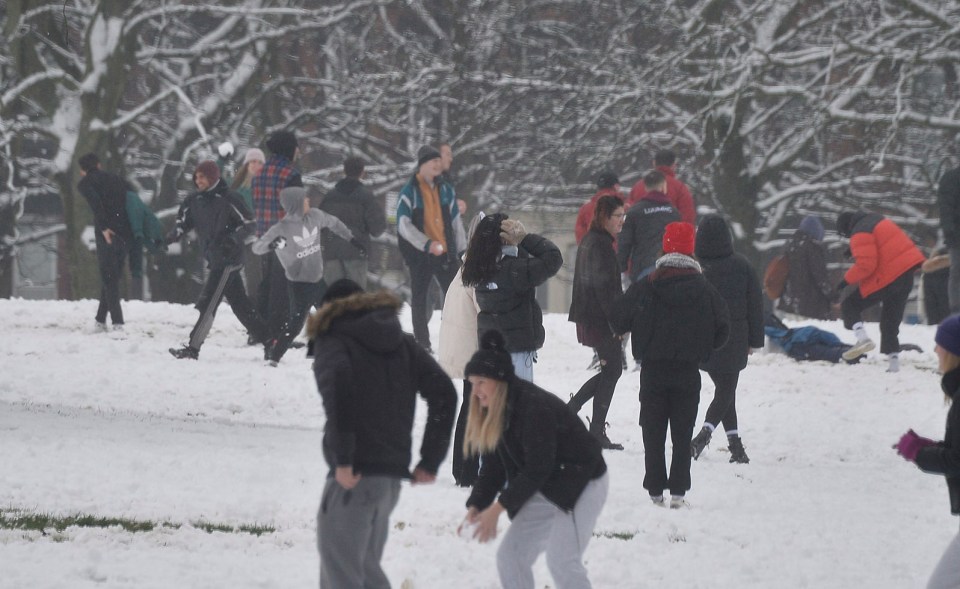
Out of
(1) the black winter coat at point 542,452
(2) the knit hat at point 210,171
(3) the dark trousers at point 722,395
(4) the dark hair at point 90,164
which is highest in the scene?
(2) the knit hat at point 210,171

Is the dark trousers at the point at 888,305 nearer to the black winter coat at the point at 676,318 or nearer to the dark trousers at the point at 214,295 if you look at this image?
the dark trousers at the point at 214,295

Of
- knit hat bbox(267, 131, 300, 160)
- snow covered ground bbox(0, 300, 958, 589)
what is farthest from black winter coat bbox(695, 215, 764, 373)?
knit hat bbox(267, 131, 300, 160)

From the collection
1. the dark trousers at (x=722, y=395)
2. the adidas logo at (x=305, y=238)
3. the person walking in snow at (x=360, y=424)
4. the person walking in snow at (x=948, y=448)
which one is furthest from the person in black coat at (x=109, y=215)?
the person walking in snow at (x=948, y=448)

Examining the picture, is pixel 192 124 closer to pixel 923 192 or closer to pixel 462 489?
pixel 923 192

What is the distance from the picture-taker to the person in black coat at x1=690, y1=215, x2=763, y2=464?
9633mm

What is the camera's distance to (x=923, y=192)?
2884cm

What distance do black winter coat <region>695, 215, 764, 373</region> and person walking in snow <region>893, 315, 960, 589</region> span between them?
410 cm

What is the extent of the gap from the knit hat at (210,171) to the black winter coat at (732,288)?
18.1 ft

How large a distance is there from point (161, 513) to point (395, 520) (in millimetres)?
1204

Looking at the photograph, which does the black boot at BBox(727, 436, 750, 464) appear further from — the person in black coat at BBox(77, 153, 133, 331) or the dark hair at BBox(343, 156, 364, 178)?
the person in black coat at BBox(77, 153, 133, 331)

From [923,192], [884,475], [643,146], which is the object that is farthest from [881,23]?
[884,475]

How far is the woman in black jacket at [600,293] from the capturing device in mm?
9875

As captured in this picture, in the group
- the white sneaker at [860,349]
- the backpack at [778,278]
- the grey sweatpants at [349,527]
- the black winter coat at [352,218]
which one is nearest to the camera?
the grey sweatpants at [349,527]

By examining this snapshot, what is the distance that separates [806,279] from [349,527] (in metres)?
12.6
